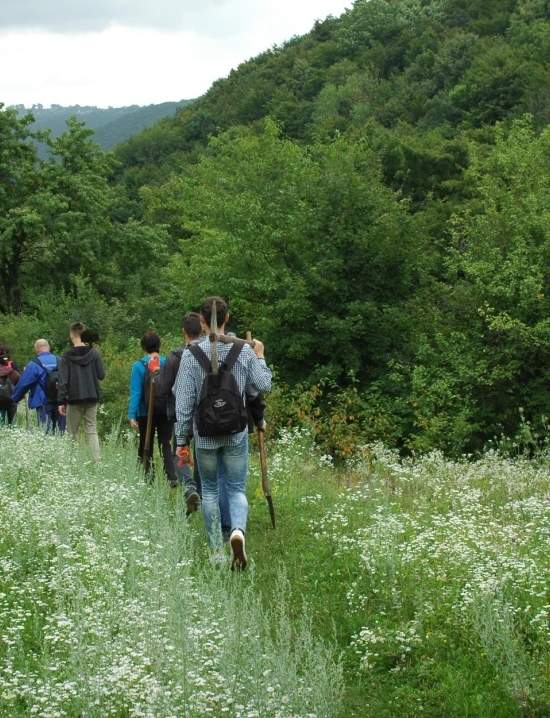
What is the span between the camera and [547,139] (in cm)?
4131

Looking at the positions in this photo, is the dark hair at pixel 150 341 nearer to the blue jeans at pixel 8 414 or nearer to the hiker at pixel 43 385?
the hiker at pixel 43 385

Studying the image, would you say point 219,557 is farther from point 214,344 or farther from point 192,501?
point 192,501

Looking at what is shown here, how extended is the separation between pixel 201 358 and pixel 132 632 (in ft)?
8.34

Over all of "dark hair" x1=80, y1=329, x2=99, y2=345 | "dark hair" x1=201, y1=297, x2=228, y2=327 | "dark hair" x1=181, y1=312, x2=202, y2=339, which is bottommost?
"dark hair" x1=80, y1=329, x2=99, y2=345

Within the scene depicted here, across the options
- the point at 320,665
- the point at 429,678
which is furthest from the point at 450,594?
the point at 320,665

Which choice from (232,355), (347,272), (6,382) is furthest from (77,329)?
(347,272)

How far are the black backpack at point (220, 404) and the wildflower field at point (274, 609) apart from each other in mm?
720

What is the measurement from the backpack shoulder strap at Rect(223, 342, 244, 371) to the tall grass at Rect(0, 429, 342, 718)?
1.16m

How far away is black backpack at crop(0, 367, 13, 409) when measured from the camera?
14.8 metres

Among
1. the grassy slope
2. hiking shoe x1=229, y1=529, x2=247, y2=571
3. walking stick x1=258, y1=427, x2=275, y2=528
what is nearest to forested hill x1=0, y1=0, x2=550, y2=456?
the grassy slope

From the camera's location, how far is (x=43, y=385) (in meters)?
13.3

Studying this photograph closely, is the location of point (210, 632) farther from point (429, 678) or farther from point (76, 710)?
point (429, 678)

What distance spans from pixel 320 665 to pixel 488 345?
20466 millimetres

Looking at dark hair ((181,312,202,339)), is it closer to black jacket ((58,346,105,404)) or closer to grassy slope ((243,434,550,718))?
grassy slope ((243,434,550,718))
